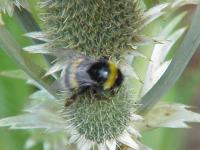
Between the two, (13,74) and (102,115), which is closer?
(102,115)

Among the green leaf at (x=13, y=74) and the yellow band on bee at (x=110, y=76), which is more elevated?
the yellow band on bee at (x=110, y=76)

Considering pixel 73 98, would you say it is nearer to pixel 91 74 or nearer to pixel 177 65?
pixel 91 74

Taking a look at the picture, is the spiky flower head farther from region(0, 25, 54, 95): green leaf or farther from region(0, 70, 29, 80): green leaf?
region(0, 70, 29, 80): green leaf

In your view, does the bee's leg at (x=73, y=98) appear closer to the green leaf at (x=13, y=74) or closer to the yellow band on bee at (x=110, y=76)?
the yellow band on bee at (x=110, y=76)

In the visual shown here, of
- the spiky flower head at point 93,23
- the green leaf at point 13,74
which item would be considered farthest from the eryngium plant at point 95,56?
the green leaf at point 13,74

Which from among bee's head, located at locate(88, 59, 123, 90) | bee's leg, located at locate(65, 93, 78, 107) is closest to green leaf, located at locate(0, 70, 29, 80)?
bee's leg, located at locate(65, 93, 78, 107)

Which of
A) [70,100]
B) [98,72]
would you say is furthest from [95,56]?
[70,100]
